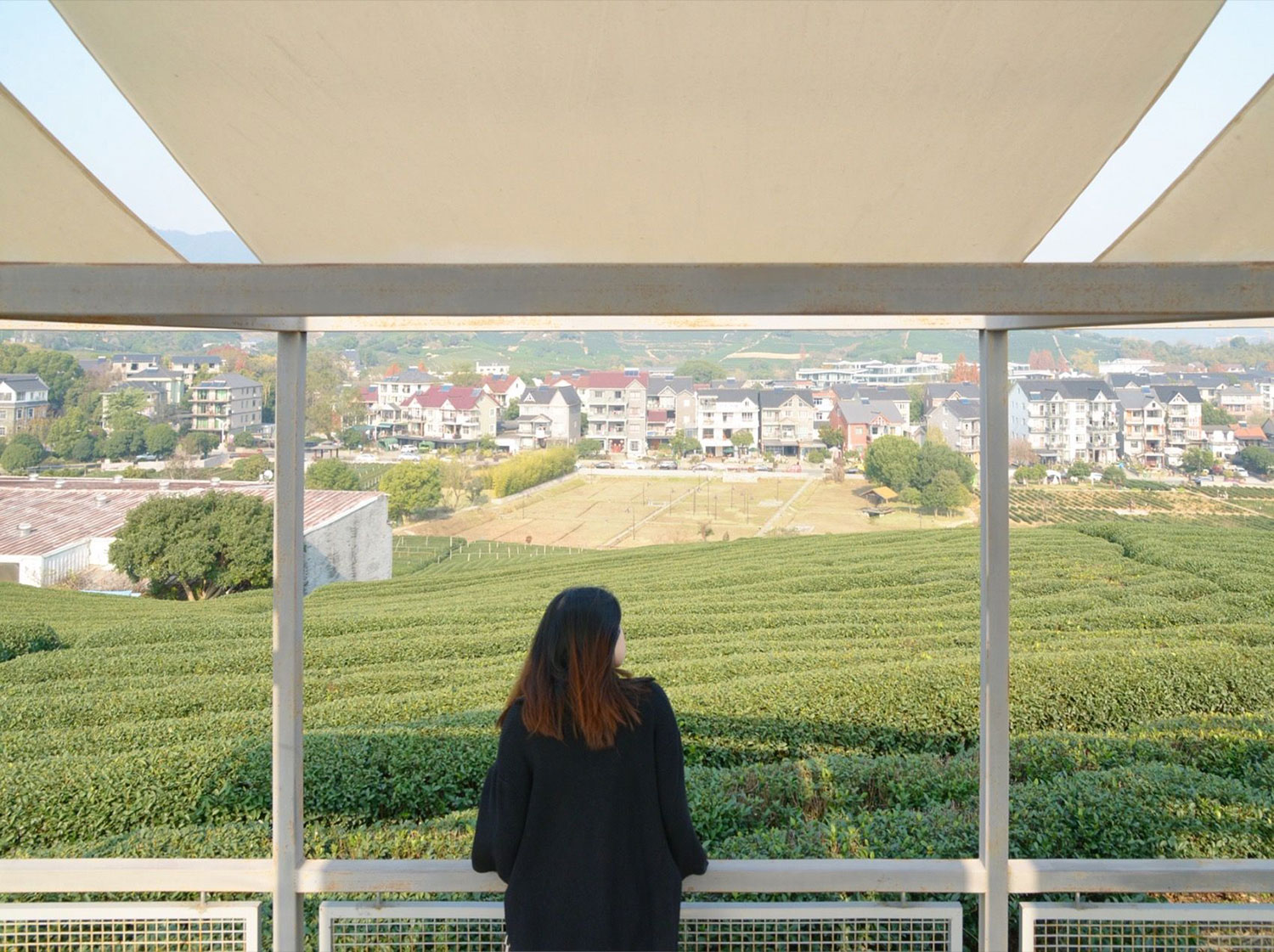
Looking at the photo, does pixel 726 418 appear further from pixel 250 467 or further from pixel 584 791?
pixel 584 791

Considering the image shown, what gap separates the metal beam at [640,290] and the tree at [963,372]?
6982mm

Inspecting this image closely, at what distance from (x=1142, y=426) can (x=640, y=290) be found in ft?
23.9

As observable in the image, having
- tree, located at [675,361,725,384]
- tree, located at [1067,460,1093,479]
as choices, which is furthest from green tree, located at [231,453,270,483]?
tree, located at [1067,460,1093,479]

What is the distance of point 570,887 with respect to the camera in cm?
167

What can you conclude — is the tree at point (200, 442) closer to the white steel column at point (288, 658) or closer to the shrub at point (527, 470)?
the shrub at point (527, 470)

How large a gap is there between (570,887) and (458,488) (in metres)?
6.48

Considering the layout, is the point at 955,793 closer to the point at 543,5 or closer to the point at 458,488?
the point at 458,488

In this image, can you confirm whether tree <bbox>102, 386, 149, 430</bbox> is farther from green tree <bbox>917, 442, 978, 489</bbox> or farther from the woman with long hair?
the woman with long hair

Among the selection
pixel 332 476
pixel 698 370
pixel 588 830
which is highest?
pixel 698 370

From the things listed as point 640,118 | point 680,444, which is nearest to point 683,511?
point 680,444

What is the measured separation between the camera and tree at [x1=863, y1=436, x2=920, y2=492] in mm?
8188

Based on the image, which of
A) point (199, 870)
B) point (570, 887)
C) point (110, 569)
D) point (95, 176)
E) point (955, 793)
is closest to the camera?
point (570, 887)

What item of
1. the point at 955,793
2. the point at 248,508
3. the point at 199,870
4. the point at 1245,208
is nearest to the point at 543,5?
the point at 1245,208

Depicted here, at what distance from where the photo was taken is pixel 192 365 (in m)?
7.72
